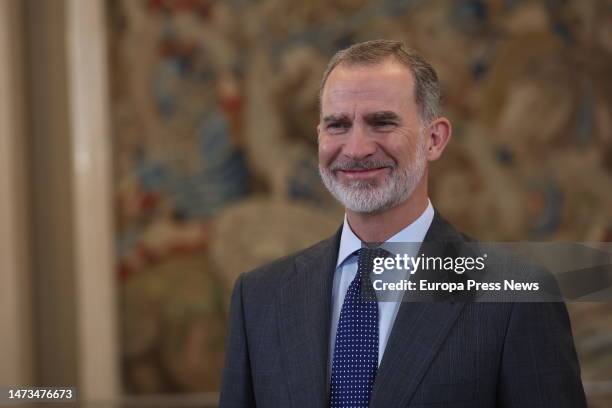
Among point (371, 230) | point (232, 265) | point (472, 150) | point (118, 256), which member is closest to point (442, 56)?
point (472, 150)

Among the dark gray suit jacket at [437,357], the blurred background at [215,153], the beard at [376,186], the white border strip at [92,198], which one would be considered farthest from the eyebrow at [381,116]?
the white border strip at [92,198]

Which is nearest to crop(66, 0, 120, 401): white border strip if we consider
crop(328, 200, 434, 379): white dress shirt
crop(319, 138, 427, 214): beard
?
crop(328, 200, 434, 379): white dress shirt

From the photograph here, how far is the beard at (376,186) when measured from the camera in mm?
2088

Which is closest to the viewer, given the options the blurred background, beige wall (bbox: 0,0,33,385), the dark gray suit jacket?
the dark gray suit jacket

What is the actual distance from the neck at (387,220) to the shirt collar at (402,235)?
1cm

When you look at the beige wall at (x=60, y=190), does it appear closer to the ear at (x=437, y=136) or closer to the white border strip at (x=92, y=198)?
the white border strip at (x=92, y=198)

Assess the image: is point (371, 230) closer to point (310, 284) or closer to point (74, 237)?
point (310, 284)

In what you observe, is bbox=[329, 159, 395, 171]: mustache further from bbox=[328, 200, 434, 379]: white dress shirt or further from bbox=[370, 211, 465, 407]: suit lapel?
bbox=[370, 211, 465, 407]: suit lapel

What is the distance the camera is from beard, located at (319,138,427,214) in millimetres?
2088

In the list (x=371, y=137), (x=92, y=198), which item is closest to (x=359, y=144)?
(x=371, y=137)

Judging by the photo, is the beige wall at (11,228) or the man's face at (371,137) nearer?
the man's face at (371,137)

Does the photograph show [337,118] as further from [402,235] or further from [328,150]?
[402,235]

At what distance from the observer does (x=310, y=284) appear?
2229 millimetres

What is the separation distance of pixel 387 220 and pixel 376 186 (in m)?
0.11
